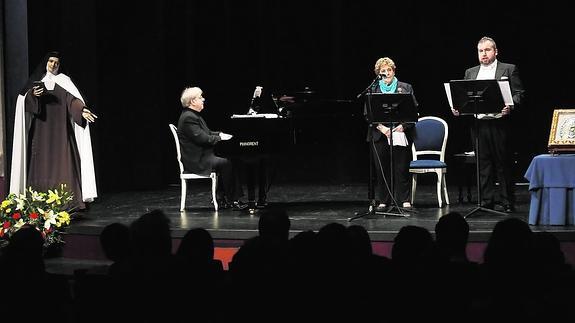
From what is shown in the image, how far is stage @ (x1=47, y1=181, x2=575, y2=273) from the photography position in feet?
21.3

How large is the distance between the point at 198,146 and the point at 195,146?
1.2 inches

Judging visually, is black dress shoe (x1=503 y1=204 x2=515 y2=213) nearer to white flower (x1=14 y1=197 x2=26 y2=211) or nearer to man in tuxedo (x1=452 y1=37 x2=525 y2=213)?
man in tuxedo (x1=452 y1=37 x2=525 y2=213)

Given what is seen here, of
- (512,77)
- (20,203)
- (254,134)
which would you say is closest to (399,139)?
(512,77)

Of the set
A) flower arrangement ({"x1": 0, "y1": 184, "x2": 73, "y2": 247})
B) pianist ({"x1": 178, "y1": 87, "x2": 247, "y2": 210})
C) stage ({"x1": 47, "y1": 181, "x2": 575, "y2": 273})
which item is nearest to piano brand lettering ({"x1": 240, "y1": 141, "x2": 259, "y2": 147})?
pianist ({"x1": 178, "y1": 87, "x2": 247, "y2": 210})

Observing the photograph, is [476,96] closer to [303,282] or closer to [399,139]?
[399,139]

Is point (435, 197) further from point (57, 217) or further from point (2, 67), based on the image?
point (2, 67)

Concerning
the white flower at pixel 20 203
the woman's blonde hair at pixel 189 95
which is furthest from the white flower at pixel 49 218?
the woman's blonde hair at pixel 189 95

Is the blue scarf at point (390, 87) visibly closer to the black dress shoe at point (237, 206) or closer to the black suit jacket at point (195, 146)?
the black suit jacket at point (195, 146)

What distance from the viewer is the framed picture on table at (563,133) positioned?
22.1 ft

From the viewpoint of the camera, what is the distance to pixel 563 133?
6770mm

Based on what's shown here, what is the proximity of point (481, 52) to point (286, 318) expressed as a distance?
498cm

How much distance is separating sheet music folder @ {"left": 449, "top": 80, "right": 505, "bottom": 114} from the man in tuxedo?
0.47m

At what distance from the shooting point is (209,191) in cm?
1029

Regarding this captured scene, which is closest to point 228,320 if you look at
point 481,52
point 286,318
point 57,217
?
point 286,318
